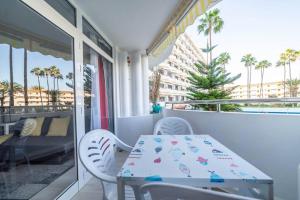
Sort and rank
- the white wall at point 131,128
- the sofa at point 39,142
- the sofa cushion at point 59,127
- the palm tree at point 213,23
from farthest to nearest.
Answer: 1. the palm tree at point 213,23
2. the white wall at point 131,128
3. the sofa cushion at point 59,127
4. the sofa at point 39,142

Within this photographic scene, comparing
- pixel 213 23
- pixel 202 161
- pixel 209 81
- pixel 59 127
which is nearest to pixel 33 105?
pixel 59 127

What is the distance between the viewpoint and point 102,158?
1.48 meters

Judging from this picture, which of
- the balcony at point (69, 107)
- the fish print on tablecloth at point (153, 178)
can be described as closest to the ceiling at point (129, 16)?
the balcony at point (69, 107)

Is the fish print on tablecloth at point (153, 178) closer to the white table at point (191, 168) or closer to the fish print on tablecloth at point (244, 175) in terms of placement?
the white table at point (191, 168)

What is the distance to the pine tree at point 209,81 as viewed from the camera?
9477mm

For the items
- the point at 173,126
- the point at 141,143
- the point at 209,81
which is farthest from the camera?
the point at 209,81

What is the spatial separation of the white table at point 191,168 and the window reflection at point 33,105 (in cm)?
120

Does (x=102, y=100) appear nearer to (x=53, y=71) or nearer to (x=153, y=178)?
(x=53, y=71)

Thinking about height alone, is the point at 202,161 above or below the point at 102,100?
below

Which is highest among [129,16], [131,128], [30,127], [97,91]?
[129,16]

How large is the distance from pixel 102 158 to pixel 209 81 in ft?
29.1

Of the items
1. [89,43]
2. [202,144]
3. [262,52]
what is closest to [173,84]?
[262,52]

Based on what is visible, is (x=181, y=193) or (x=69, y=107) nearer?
(x=181, y=193)

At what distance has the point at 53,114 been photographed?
222cm
